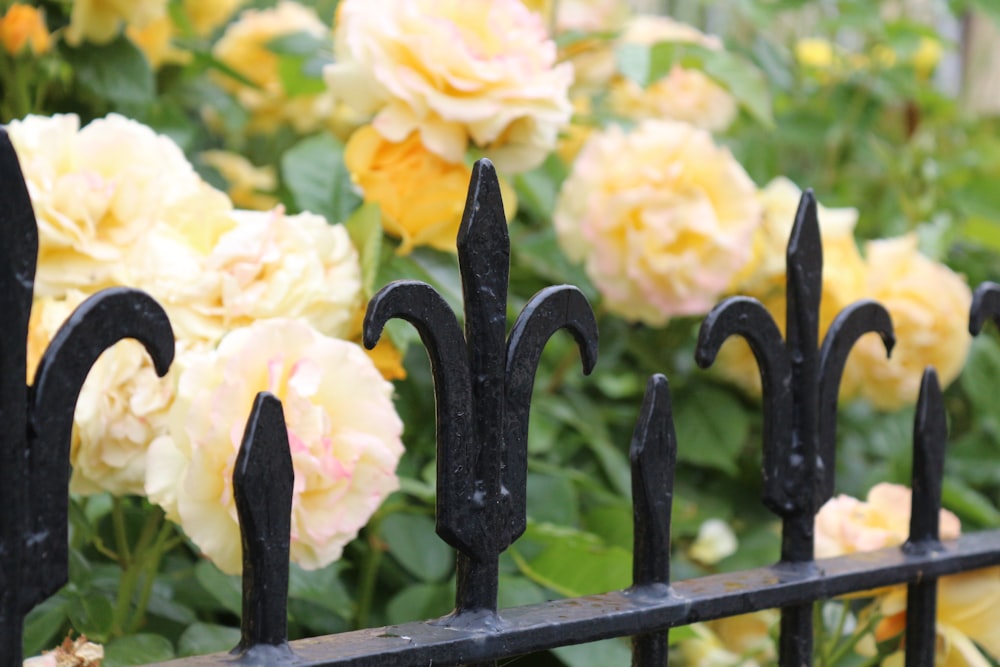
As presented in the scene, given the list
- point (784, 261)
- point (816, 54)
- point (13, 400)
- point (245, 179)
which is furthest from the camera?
point (816, 54)

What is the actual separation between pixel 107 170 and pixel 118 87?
1.23 feet

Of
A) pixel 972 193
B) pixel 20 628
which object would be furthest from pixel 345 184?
pixel 972 193

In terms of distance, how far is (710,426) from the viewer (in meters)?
1.24

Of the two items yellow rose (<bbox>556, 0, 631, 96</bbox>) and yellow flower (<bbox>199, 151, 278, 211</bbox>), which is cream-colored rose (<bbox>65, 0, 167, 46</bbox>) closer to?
yellow flower (<bbox>199, 151, 278, 211</bbox>)

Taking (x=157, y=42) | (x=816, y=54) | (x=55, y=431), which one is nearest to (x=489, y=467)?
(x=55, y=431)

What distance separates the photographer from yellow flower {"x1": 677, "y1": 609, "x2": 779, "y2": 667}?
108 centimetres

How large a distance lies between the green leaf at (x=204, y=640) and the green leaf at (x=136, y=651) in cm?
3

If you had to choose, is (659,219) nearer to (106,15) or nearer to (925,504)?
(925,504)

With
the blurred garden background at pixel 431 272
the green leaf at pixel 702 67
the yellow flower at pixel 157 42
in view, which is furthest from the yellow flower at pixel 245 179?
the green leaf at pixel 702 67

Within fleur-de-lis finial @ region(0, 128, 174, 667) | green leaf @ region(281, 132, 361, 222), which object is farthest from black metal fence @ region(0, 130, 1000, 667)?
green leaf @ region(281, 132, 361, 222)

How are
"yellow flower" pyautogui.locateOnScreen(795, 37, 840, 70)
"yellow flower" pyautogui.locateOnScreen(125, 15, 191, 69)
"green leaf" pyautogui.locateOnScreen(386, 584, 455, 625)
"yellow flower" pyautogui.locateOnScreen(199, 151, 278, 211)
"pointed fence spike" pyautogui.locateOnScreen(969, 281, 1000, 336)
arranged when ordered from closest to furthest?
"pointed fence spike" pyautogui.locateOnScreen(969, 281, 1000, 336), "green leaf" pyautogui.locateOnScreen(386, 584, 455, 625), "yellow flower" pyautogui.locateOnScreen(125, 15, 191, 69), "yellow flower" pyautogui.locateOnScreen(199, 151, 278, 211), "yellow flower" pyautogui.locateOnScreen(795, 37, 840, 70)

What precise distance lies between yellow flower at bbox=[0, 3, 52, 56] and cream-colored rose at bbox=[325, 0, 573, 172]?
36cm

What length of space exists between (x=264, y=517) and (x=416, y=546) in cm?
43

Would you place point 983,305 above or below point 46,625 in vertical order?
above
